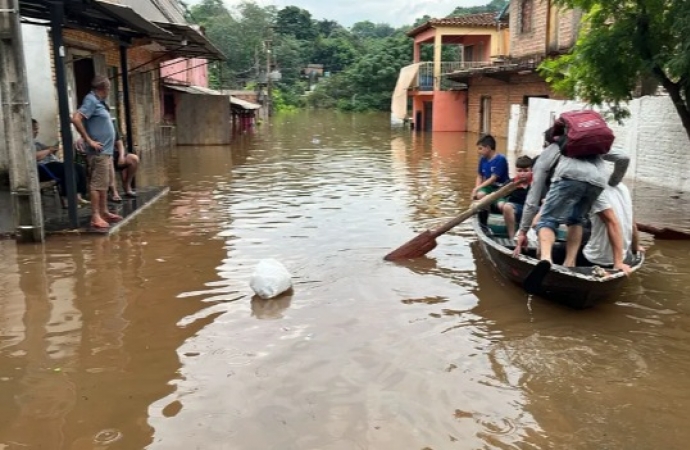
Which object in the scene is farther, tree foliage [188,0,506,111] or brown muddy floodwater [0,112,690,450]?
tree foliage [188,0,506,111]

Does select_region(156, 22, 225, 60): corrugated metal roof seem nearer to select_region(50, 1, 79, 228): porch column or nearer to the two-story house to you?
select_region(50, 1, 79, 228): porch column

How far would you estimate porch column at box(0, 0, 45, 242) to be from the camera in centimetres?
689

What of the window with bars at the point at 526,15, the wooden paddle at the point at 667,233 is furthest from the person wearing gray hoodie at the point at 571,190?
the window with bars at the point at 526,15

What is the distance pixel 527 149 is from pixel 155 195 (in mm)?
12271

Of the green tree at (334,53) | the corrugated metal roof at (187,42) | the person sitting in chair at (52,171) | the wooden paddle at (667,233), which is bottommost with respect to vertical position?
the wooden paddle at (667,233)

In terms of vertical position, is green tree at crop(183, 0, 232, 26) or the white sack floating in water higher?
green tree at crop(183, 0, 232, 26)

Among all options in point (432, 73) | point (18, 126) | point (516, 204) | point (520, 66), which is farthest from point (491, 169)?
point (432, 73)

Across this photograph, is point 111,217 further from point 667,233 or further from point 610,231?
point 667,233

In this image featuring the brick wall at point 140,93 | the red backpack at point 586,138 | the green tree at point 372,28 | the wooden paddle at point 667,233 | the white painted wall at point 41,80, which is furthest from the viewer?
the green tree at point 372,28

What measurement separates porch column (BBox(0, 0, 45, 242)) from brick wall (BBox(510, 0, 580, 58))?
1739 cm

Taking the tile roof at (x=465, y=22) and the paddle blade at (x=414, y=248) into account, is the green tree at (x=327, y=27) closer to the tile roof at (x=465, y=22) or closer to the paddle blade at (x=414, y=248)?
the tile roof at (x=465, y=22)

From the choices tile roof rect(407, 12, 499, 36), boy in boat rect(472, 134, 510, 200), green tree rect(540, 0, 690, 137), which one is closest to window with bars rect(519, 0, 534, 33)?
tile roof rect(407, 12, 499, 36)

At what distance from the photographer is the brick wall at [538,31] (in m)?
21.6

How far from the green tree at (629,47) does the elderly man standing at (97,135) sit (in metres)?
6.06
